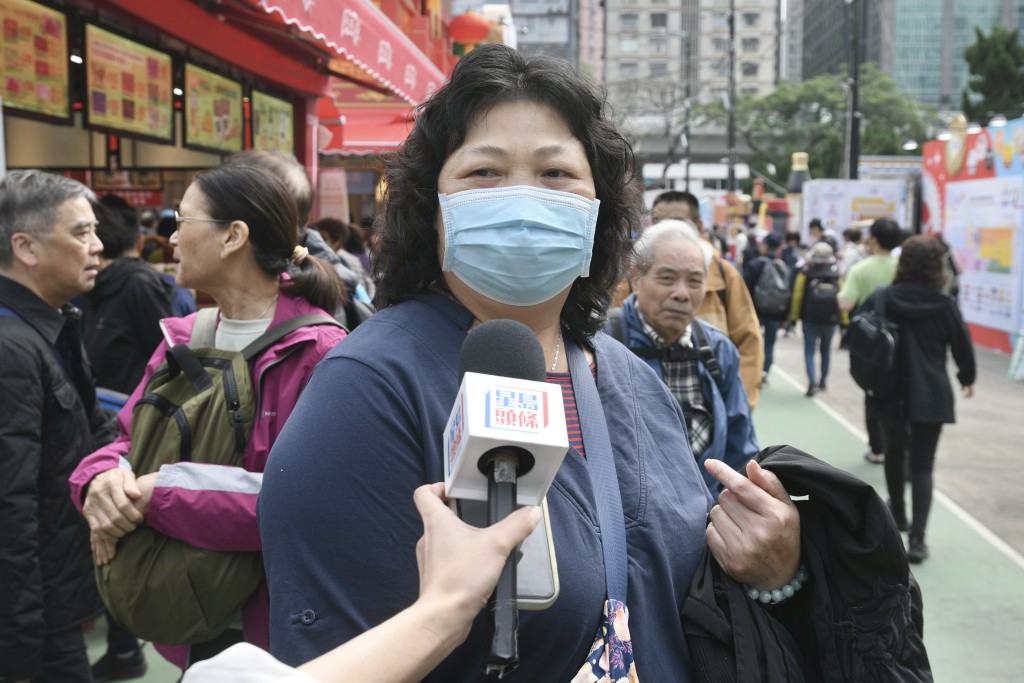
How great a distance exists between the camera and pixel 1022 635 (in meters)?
5.00

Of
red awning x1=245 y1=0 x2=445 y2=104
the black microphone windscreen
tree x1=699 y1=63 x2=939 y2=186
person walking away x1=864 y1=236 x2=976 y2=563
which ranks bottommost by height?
person walking away x1=864 y1=236 x2=976 y2=563

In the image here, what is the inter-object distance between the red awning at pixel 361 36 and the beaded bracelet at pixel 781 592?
3164 mm

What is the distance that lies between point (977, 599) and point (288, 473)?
17.2ft

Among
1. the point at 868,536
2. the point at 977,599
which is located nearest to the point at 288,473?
the point at 868,536

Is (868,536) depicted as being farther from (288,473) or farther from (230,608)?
(230,608)

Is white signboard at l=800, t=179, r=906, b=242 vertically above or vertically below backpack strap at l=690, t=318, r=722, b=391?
above

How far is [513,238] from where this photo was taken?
5.61 ft

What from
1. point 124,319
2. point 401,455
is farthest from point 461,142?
point 124,319

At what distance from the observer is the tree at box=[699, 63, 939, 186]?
211 ft

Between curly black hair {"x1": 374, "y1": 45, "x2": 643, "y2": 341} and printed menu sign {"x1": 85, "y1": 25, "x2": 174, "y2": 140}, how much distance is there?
4.11m

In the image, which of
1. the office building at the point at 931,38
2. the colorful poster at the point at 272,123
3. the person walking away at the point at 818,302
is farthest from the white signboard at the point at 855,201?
the office building at the point at 931,38

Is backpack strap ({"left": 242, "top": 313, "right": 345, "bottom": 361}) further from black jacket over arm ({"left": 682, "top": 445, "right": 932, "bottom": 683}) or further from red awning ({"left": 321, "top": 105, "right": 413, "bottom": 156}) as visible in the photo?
red awning ({"left": 321, "top": 105, "right": 413, "bottom": 156})

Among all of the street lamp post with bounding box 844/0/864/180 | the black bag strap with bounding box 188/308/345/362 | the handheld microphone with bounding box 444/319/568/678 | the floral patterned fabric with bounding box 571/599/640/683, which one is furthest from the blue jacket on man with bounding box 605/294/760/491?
the street lamp post with bounding box 844/0/864/180

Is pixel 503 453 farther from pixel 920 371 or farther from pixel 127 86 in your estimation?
pixel 920 371
